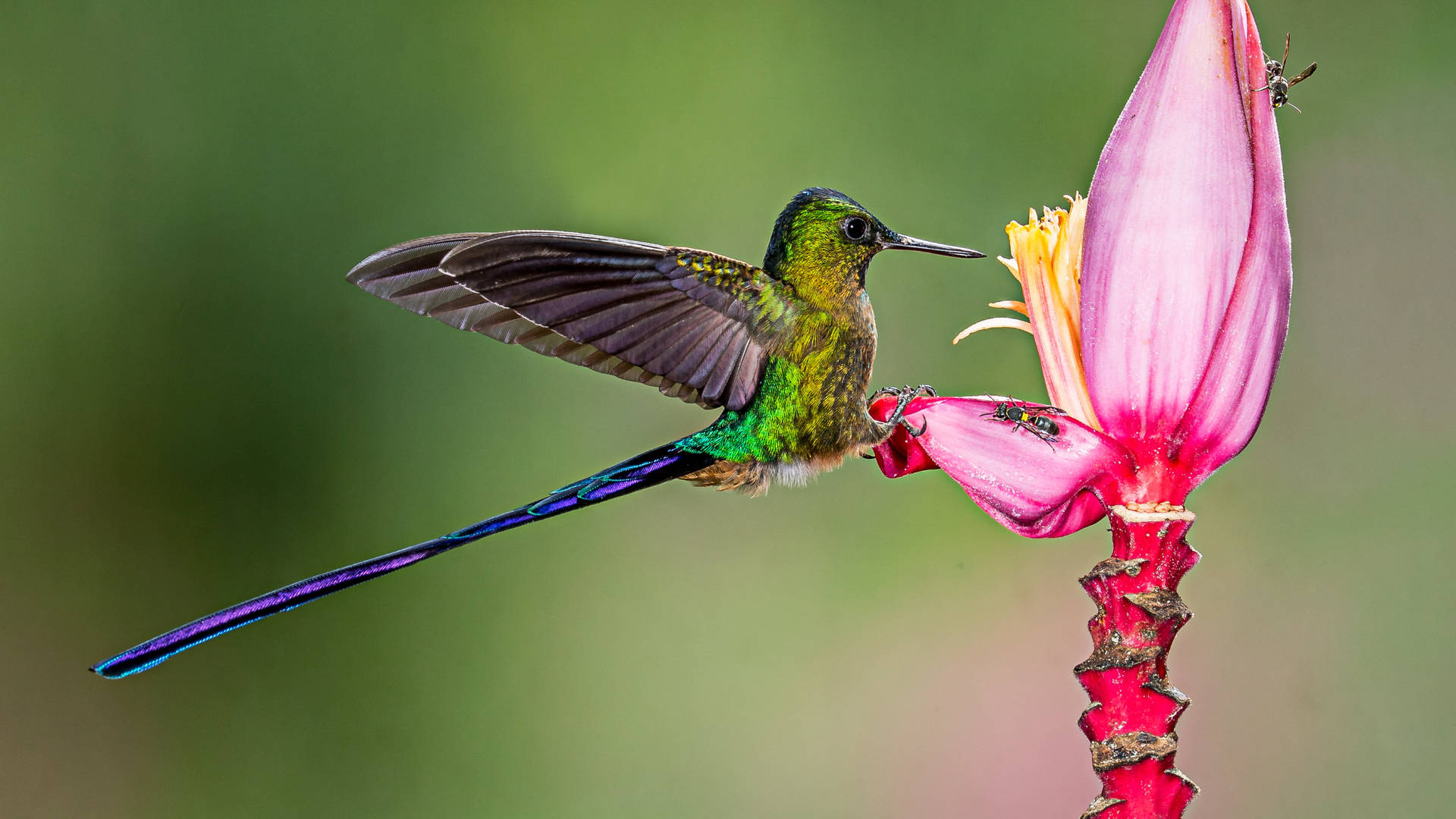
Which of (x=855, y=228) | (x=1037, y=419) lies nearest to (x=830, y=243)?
(x=855, y=228)

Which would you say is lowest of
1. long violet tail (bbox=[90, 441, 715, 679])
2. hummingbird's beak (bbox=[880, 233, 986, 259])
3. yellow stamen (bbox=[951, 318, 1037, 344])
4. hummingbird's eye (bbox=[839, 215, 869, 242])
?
long violet tail (bbox=[90, 441, 715, 679])

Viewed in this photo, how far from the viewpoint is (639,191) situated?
1018mm

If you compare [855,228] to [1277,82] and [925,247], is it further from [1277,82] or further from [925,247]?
[1277,82]

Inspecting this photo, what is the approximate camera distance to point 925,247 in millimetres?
373

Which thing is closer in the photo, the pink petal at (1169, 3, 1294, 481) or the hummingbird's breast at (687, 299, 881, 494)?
the pink petal at (1169, 3, 1294, 481)

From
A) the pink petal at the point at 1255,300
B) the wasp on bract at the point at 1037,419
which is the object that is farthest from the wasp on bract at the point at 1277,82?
the wasp on bract at the point at 1037,419

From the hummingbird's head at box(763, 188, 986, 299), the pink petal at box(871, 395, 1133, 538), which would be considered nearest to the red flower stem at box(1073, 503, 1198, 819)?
the pink petal at box(871, 395, 1133, 538)

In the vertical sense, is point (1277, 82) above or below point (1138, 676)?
above

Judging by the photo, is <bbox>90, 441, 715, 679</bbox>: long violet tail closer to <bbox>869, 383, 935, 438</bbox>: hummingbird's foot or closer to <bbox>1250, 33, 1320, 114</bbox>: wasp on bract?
<bbox>869, 383, 935, 438</bbox>: hummingbird's foot

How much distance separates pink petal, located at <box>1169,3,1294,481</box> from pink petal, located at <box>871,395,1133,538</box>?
0.03 metres

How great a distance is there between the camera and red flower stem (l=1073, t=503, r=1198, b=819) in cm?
29

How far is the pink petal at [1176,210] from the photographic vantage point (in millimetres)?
299

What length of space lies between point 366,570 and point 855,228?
20 centimetres

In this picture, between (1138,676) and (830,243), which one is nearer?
(1138,676)
